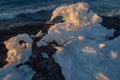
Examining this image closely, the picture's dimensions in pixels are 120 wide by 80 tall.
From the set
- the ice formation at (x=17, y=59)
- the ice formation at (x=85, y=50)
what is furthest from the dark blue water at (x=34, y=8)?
the ice formation at (x=17, y=59)

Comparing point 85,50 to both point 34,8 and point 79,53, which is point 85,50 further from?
Result: point 34,8

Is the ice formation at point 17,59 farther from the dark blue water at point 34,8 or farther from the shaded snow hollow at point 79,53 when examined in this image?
the dark blue water at point 34,8

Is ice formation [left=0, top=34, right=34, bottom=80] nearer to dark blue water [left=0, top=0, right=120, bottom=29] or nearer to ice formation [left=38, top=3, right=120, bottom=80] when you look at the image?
ice formation [left=38, top=3, right=120, bottom=80]

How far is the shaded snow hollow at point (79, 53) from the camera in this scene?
17.1ft

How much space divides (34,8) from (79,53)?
9.87m

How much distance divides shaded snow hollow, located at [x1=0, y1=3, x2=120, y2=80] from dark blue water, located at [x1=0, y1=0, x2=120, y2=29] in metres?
5.32

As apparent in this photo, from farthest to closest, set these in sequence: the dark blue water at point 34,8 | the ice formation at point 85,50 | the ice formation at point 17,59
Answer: the dark blue water at point 34,8 → the ice formation at point 85,50 → the ice formation at point 17,59

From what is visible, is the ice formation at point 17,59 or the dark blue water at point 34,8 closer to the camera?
the ice formation at point 17,59

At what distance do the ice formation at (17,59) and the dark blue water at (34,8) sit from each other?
5.41 m

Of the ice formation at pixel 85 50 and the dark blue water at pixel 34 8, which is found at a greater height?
the ice formation at pixel 85 50

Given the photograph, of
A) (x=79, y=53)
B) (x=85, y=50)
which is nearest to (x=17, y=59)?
(x=79, y=53)

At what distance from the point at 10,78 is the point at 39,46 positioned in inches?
43.4

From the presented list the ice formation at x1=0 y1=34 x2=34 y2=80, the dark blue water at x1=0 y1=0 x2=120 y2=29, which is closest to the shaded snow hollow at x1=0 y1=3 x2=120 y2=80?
the ice formation at x1=0 y1=34 x2=34 y2=80

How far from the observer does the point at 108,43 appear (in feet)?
19.3
